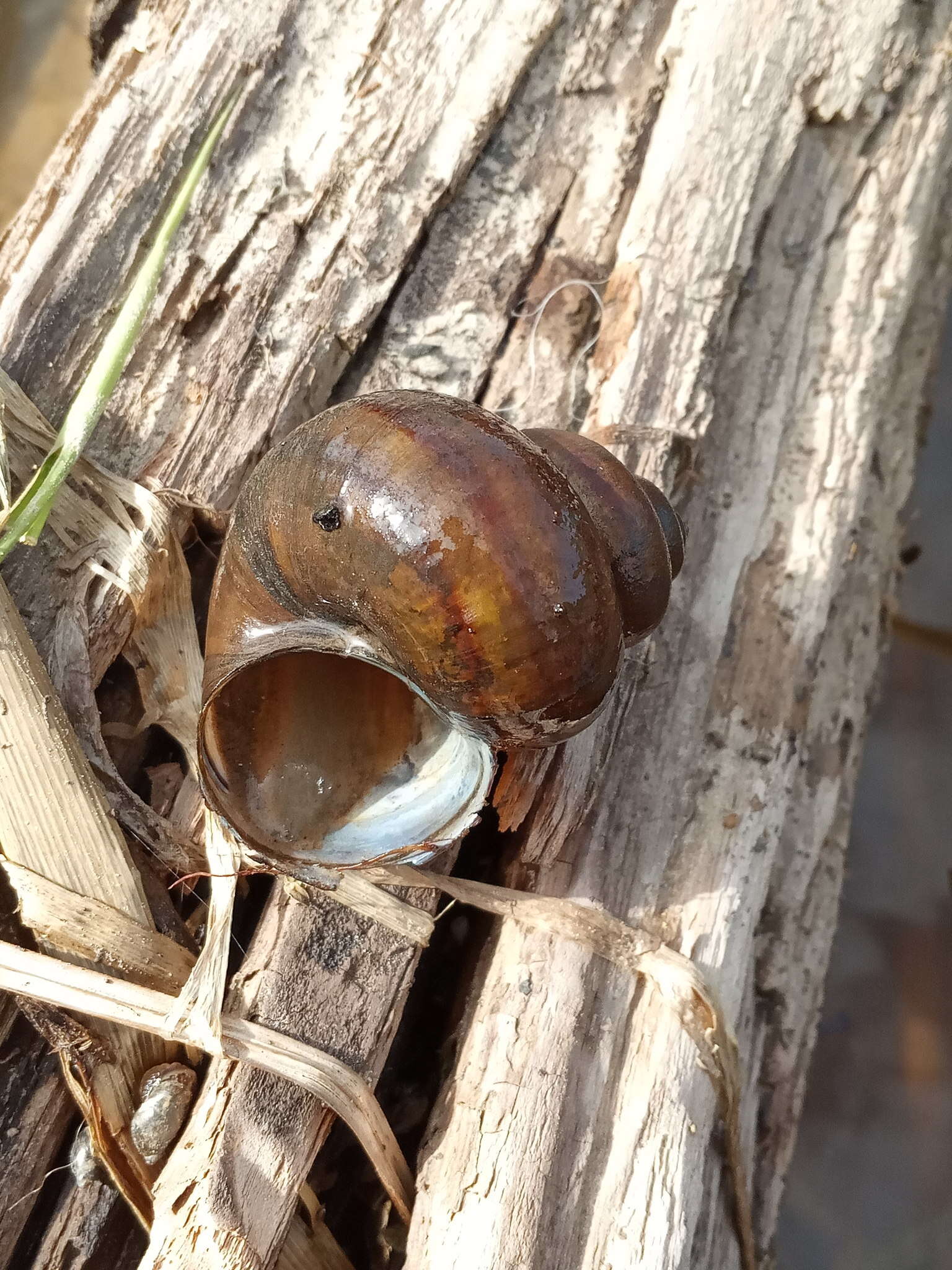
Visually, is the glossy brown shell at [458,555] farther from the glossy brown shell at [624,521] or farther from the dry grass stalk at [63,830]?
the dry grass stalk at [63,830]

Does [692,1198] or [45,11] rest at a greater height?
[45,11]

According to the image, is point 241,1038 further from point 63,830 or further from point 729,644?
point 729,644

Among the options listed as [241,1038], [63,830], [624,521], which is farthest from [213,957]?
[624,521]

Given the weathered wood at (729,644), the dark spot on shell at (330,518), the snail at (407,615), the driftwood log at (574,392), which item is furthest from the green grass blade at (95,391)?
the weathered wood at (729,644)

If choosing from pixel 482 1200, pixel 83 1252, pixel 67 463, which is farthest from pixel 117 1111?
pixel 67 463

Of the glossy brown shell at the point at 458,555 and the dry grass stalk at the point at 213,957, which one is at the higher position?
the glossy brown shell at the point at 458,555

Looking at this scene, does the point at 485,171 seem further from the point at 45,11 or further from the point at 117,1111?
the point at 45,11
